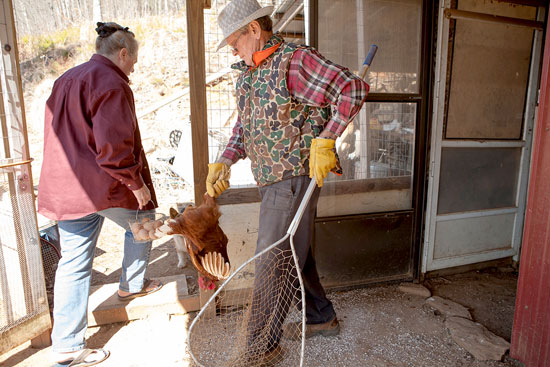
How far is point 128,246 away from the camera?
2869mm

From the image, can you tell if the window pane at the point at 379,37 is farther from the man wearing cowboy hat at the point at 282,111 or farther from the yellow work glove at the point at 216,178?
the yellow work glove at the point at 216,178

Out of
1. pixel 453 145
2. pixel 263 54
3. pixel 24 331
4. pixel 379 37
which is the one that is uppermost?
pixel 379 37

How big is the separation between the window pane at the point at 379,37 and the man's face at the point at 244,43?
38.4 inches

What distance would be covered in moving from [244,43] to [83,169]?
1.20m

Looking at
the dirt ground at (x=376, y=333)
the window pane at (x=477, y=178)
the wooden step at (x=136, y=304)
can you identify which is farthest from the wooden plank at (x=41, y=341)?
the window pane at (x=477, y=178)

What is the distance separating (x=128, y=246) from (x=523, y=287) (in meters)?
2.76

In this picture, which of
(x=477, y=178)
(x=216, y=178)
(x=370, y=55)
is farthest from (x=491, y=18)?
(x=216, y=178)

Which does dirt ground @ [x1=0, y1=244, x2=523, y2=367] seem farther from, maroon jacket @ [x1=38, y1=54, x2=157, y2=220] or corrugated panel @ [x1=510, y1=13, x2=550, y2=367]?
maroon jacket @ [x1=38, y1=54, x2=157, y2=220]

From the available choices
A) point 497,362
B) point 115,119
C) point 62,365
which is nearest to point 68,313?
point 62,365

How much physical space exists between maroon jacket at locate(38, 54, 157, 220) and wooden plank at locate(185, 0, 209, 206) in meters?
0.46

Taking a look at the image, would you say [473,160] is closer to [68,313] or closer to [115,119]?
[115,119]

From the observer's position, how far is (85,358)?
7.62 ft

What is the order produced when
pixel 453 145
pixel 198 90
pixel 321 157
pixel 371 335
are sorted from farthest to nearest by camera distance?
pixel 453 145 < pixel 371 335 < pixel 198 90 < pixel 321 157

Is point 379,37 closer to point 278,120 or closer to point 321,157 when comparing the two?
point 278,120
